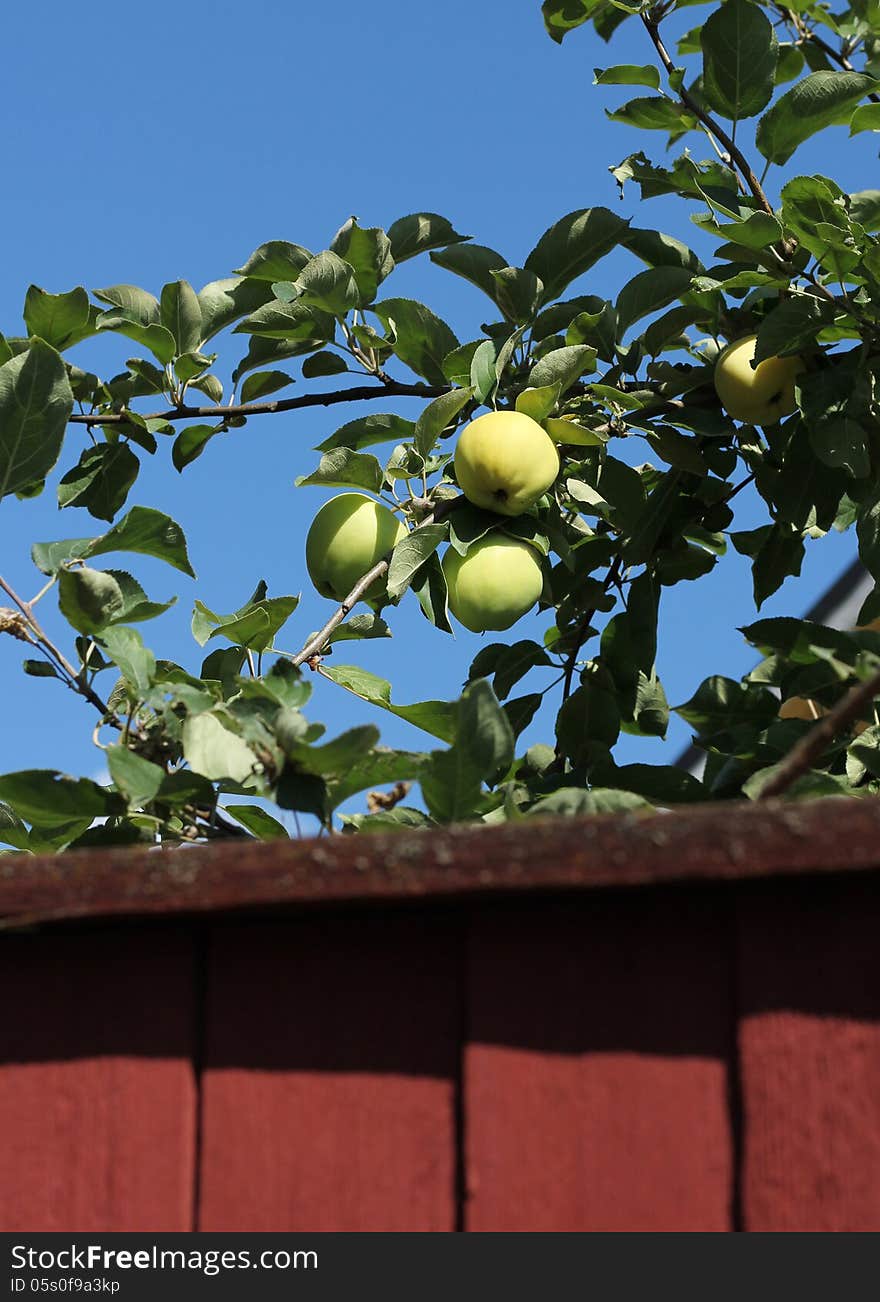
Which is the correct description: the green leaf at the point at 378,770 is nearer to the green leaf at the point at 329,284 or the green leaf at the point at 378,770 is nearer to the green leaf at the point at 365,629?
the green leaf at the point at 365,629

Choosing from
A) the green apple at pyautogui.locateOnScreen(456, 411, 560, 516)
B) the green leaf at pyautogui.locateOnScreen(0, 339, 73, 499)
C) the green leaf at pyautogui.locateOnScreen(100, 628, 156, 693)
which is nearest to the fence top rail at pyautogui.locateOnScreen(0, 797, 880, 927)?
the green leaf at pyautogui.locateOnScreen(100, 628, 156, 693)

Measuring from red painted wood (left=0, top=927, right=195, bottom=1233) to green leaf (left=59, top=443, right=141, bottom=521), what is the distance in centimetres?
123

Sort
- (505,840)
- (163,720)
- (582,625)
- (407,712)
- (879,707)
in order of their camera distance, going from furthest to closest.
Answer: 1. (582,625)
2. (879,707)
3. (407,712)
4. (163,720)
5. (505,840)

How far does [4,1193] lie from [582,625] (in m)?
1.43

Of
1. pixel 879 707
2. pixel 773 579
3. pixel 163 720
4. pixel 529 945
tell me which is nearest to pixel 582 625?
pixel 773 579

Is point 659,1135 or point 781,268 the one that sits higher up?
point 781,268

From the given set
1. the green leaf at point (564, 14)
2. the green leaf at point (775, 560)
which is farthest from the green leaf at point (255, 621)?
the green leaf at point (564, 14)

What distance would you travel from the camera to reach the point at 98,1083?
985mm

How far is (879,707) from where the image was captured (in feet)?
5.86

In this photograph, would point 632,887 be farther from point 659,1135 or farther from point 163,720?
point 163,720

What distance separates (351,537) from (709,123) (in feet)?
2.69

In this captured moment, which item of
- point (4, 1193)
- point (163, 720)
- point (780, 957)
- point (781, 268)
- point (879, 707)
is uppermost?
point (781, 268)

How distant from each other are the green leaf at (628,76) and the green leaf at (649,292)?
0.32 meters

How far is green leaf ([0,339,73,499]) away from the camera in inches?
66.3
